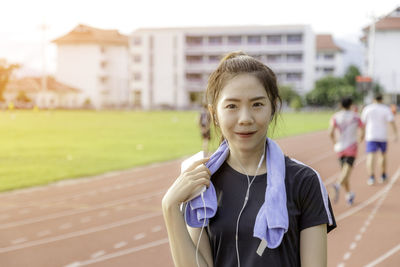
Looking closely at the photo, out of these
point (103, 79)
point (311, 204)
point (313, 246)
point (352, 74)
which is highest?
point (352, 74)

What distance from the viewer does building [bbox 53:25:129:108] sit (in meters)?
73.2

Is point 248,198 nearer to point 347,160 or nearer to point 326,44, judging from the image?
point 347,160

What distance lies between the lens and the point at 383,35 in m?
27.9

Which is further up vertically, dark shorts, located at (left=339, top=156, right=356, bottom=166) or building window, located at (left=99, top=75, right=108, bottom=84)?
building window, located at (left=99, top=75, right=108, bottom=84)

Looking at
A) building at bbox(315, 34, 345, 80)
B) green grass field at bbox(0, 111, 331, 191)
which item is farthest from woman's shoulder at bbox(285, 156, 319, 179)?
building at bbox(315, 34, 345, 80)

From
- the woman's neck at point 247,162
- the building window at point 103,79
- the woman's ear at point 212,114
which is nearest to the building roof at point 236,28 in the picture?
the building window at point 103,79

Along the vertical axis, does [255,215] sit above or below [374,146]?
above

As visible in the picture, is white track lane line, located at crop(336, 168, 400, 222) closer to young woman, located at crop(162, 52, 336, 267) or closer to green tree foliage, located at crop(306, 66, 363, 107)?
young woman, located at crop(162, 52, 336, 267)

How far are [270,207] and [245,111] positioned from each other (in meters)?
0.31

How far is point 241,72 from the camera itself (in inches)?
69.2

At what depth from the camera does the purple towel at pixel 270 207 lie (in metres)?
1.62

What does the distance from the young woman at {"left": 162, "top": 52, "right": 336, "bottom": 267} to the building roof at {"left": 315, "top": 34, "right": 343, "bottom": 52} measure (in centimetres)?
8464

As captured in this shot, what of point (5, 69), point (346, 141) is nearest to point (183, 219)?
point (346, 141)

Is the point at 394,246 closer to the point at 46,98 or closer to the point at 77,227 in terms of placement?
the point at 77,227
